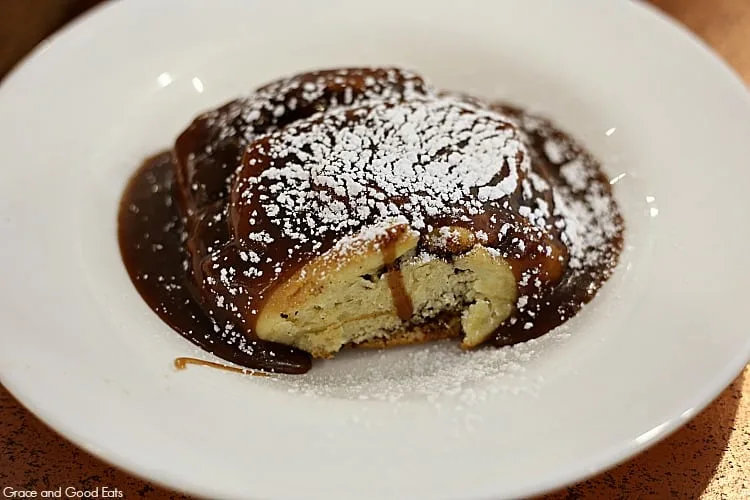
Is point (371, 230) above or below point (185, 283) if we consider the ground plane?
above

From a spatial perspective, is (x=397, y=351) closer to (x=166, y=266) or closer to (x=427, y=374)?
(x=427, y=374)

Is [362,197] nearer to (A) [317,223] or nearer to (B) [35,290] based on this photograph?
(A) [317,223]

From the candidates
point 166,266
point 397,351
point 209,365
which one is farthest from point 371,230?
point 166,266

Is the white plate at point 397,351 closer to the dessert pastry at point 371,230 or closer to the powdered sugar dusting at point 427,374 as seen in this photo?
the powdered sugar dusting at point 427,374

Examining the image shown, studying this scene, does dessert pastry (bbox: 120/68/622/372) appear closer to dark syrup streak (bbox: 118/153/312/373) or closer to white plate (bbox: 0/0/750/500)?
dark syrup streak (bbox: 118/153/312/373)

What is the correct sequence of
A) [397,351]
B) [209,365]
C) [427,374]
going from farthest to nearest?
[397,351] → [427,374] → [209,365]

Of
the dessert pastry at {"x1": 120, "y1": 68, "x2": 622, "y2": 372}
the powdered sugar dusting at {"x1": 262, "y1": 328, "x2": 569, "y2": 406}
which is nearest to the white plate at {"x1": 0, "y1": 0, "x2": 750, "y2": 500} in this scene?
the powdered sugar dusting at {"x1": 262, "y1": 328, "x2": 569, "y2": 406}

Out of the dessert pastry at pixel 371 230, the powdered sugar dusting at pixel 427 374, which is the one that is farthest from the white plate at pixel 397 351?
the dessert pastry at pixel 371 230
